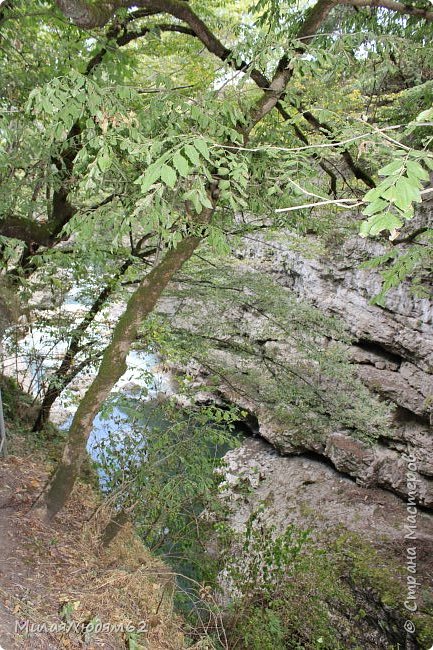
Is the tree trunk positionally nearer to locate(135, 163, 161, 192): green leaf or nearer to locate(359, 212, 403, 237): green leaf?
locate(135, 163, 161, 192): green leaf

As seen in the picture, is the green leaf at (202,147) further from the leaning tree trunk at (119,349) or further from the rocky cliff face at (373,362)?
the rocky cliff face at (373,362)

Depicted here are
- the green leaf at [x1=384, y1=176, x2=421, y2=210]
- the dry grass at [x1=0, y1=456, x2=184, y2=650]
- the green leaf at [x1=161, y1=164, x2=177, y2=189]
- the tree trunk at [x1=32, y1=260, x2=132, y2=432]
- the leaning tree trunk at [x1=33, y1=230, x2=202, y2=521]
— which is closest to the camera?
the green leaf at [x1=384, y1=176, x2=421, y2=210]

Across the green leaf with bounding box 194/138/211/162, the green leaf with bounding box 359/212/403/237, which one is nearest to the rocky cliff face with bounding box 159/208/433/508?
the green leaf with bounding box 194/138/211/162

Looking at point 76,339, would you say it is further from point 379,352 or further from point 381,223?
point 379,352

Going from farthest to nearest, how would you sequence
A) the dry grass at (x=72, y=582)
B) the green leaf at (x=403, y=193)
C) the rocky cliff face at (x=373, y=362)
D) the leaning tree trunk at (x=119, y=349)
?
1. the rocky cliff face at (x=373, y=362)
2. the leaning tree trunk at (x=119, y=349)
3. the dry grass at (x=72, y=582)
4. the green leaf at (x=403, y=193)

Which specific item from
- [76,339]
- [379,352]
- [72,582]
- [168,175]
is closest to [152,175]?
[168,175]

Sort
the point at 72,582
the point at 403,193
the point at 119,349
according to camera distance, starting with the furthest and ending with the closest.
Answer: the point at 119,349 → the point at 72,582 → the point at 403,193

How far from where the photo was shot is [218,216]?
4742mm

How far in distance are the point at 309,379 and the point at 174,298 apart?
2.59m

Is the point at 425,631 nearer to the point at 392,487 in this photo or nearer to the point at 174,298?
the point at 392,487

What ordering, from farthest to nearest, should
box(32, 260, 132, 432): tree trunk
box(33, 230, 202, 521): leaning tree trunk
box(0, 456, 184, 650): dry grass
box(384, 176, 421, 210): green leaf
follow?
1. box(32, 260, 132, 432): tree trunk
2. box(33, 230, 202, 521): leaning tree trunk
3. box(0, 456, 184, 650): dry grass
4. box(384, 176, 421, 210): green leaf

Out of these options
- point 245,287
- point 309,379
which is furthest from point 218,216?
point 309,379

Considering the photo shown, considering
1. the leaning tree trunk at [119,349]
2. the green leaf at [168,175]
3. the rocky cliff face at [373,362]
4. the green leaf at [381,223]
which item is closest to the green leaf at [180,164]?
the green leaf at [168,175]

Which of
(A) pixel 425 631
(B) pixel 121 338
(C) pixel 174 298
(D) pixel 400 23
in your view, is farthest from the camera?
(C) pixel 174 298
